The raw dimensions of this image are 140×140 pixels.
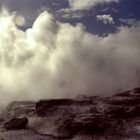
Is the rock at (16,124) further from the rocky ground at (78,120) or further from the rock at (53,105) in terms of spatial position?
the rock at (53,105)

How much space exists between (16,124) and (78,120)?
12.2m

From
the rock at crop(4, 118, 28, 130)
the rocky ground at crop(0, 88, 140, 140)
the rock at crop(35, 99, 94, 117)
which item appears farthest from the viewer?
the rock at crop(35, 99, 94, 117)

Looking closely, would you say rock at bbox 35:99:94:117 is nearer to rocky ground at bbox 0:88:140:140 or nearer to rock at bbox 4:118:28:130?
rocky ground at bbox 0:88:140:140

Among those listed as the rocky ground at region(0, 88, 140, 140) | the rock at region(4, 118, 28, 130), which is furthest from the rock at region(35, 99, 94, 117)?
the rock at region(4, 118, 28, 130)

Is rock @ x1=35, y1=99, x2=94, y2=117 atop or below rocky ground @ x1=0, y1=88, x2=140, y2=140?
atop

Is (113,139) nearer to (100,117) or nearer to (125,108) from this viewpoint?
(100,117)

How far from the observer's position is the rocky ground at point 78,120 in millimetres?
73812

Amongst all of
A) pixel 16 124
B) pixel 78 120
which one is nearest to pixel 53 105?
pixel 16 124

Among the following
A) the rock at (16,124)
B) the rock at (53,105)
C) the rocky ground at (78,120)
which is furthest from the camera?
the rock at (53,105)

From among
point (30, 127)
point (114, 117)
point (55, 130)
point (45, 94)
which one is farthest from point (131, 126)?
point (45, 94)

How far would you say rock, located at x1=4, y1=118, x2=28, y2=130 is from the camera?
8150 centimetres

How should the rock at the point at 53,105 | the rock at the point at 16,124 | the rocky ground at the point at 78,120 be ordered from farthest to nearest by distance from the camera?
the rock at the point at 53,105
the rock at the point at 16,124
the rocky ground at the point at 78,120

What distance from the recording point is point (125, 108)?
84.4 metres

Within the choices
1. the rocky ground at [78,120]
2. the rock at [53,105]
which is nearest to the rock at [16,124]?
the rocky ground at [78,120]
